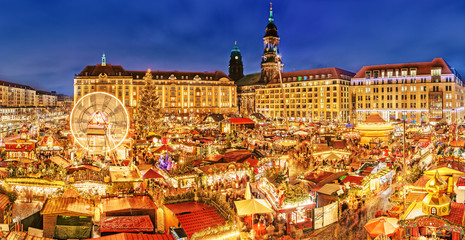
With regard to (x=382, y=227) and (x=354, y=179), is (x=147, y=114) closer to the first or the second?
(x=354, y=179)

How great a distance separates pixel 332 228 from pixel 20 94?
136133 millimetres

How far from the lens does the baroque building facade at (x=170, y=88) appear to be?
264 feet

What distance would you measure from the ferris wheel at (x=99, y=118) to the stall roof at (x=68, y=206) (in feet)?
32.4

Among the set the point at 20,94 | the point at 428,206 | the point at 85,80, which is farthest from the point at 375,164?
the point at 20,94

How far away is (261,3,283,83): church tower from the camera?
3479 inches

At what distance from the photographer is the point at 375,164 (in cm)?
1822

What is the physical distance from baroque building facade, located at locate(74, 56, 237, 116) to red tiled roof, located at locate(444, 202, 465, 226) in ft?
244

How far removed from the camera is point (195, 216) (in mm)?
10531

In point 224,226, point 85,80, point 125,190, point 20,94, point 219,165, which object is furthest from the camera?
point 20,94

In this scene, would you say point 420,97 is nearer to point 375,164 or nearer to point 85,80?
point 375,164

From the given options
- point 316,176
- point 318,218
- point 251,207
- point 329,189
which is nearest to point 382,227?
point 318,218

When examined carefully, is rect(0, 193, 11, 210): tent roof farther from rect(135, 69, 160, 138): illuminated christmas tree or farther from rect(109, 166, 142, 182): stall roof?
rect(135, 69, 160, 138): illuminated christmas tree

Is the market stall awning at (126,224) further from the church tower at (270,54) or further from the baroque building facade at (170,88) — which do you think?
the church tower at (270,54)

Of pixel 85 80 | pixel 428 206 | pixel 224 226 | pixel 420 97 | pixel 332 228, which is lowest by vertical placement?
pixel 332 228
